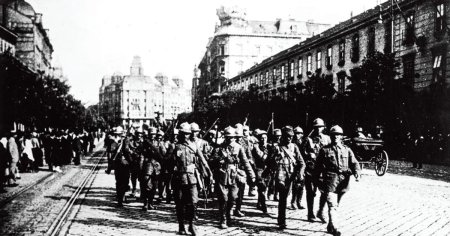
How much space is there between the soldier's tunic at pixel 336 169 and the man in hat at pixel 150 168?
418 cm

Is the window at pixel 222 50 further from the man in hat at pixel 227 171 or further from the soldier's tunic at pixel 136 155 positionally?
the man in hat at pixel 227 171

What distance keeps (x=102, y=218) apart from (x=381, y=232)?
529cm

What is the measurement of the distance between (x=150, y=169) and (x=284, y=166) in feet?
11.5

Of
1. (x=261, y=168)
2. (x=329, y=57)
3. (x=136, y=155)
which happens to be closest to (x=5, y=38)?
(x=329, y=57)

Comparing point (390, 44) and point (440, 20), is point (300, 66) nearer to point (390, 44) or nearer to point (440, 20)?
point (390, 44)

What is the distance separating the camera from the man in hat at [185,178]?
26.1ft

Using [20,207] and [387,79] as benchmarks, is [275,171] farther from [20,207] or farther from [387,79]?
[387,79]

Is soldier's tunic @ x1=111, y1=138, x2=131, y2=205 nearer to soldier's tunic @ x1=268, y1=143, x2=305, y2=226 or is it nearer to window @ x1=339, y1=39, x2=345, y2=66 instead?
soldier's tunic @ x1=268, y1=143, x2=305, y2=226

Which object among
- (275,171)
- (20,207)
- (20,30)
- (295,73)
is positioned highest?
(20,30)

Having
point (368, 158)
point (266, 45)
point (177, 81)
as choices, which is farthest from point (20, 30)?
point (177, 81)

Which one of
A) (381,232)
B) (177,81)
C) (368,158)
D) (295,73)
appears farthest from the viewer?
(177,81)

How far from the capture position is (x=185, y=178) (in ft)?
26.2

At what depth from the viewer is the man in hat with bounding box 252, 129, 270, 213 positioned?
10052mm

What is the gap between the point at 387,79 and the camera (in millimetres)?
23781
